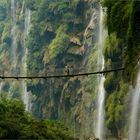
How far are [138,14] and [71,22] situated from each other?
34.0 meters

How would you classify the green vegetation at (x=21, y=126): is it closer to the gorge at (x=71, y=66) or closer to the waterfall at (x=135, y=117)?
the waterfall at (x=135, y=117)

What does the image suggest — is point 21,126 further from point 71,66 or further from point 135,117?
point 71,66

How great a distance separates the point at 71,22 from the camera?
5272 cm

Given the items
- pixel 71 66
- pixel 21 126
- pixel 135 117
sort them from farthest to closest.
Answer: pixel 71 66 < pixel 135 117 < pixel 21 126

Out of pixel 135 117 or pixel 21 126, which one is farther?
pixel 135 117

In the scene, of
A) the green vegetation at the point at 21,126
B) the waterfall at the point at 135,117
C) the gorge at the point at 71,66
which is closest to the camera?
the green vegetation at the point at 21,126

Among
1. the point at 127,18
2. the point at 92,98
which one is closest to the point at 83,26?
the point at 92,98

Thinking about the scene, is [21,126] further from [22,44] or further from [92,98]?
[22,44]

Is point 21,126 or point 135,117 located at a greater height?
point 21,126

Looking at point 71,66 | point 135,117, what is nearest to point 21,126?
point 135,117

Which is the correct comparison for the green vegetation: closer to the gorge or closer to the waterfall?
the waterfall

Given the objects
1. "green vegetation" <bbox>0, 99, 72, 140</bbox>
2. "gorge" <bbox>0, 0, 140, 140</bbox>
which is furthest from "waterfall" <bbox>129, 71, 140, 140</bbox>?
"green vegetation" <bbox>0, 99, 72, 140</bbox>

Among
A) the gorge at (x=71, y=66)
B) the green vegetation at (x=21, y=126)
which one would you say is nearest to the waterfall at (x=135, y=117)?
the gorge at (x=71, y=66)

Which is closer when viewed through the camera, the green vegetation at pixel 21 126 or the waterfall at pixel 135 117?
the green vegetation at pixel 21 126
